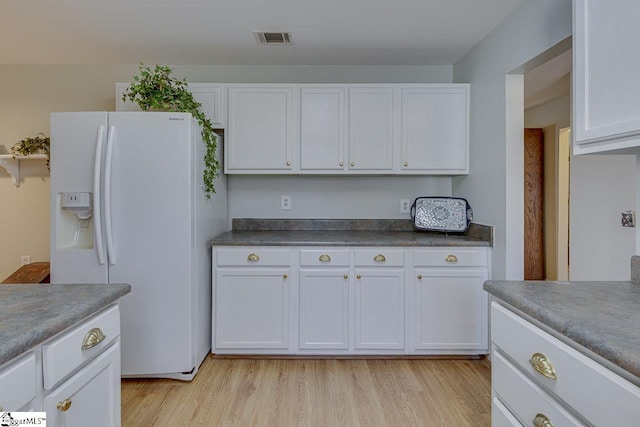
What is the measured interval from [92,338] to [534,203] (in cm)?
518

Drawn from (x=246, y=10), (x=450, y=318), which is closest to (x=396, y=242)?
(x=450, y=318)

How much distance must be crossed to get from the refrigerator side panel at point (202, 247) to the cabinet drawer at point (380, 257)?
1.05 meters

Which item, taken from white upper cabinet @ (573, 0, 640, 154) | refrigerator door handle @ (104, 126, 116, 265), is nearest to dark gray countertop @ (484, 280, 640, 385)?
white upper cabinet @ (573, 0, 640, 154)

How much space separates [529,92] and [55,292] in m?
4.64

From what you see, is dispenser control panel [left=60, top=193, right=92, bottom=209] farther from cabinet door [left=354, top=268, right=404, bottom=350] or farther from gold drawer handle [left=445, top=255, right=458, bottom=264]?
gold drawer handle [left=445, top=255, right=458, bottom=264]

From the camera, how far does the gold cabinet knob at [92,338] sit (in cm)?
108

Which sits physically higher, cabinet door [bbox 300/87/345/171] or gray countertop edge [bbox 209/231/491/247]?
cabinet door [bbox 300/87/345/171]

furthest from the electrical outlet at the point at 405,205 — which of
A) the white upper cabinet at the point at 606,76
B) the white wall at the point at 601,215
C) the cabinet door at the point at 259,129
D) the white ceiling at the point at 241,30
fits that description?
the white upper cabinet at the point at 606,76

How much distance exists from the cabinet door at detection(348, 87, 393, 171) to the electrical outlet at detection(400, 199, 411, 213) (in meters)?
0.46

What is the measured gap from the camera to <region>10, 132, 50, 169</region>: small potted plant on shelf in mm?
3037

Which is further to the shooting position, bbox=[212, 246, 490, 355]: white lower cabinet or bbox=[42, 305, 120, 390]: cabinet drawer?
bbox=[212, 246, 490, 355]: white lower cabinet

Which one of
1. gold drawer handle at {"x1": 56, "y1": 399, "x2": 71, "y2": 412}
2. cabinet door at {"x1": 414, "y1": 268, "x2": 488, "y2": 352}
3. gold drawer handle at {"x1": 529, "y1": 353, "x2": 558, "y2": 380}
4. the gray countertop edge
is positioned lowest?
cabinet door at {"x1": 414, "y1": 268, "x2": 488, "y2": 352}

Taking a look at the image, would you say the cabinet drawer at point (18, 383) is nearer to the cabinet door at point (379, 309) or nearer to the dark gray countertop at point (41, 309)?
the dark gray countertop at point (41, 309)

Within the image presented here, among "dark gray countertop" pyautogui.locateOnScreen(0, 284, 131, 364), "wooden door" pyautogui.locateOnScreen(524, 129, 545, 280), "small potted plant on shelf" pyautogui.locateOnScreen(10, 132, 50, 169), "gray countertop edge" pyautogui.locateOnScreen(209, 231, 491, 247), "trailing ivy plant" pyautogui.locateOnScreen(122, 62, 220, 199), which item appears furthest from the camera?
"wooden door" pyautogui.locateOnScreen(524, 129, 545, 280)
